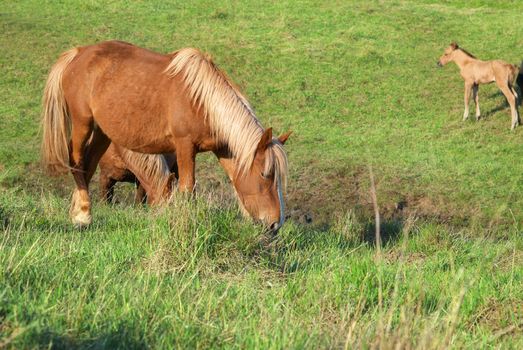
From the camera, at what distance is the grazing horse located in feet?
31.9

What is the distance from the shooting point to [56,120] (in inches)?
348

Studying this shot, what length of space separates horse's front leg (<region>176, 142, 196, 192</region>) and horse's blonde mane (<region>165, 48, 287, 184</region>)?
Answer: 263mm

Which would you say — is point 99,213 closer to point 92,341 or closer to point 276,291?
point 276,291

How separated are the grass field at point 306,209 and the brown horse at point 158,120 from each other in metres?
0.42

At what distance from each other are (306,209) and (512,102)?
20.9ft

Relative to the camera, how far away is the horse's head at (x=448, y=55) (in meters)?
18.5

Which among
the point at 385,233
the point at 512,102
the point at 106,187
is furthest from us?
the point at 512,102

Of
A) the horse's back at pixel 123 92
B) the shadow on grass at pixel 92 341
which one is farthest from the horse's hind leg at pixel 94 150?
the shadow on grass at pixel 92 341

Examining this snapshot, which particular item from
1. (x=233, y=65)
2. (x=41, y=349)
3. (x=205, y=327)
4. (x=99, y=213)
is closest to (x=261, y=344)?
(x=205, y=327)

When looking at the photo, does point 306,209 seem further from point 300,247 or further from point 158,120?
point 300,247

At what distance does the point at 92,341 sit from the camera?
3.83 meters

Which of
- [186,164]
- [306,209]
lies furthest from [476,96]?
[186,164]

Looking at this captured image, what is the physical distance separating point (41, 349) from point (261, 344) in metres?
1.03

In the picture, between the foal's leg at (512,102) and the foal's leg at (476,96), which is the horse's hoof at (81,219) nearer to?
the foal's leg at (512,102)
